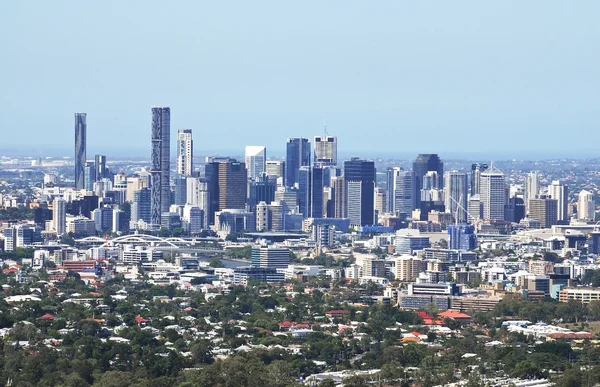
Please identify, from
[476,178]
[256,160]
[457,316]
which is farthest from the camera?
[256,160]

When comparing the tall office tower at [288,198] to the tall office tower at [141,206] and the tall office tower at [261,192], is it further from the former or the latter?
the tall office tower at [141,206]

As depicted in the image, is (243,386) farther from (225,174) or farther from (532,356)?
(225,174)

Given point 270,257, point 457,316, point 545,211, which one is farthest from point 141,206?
point 457,316

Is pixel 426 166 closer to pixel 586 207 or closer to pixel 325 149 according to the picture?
Answer: pixel 325 149

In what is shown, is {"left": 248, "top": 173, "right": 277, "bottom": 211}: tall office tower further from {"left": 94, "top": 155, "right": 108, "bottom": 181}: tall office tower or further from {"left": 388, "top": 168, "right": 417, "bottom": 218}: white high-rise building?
{"left": 94, "top": 155, "right": 108, "bottom": 181}: tall office tower

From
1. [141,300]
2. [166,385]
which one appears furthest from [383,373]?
[141,300]
